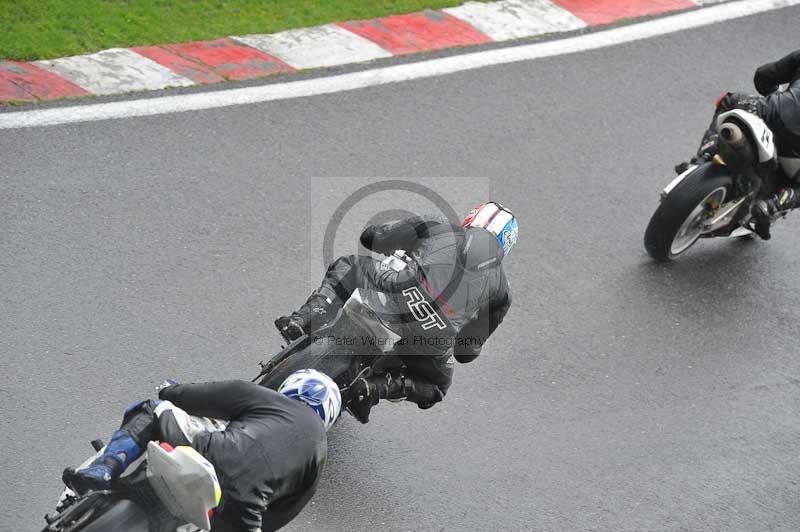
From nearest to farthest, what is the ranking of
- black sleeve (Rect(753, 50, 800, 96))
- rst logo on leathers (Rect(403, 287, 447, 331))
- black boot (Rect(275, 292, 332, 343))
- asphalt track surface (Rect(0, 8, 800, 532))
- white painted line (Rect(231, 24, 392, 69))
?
rst logo on leathers (Rect(403, 287, 447, 331)) < black boot (Rect(275, 292, 332, 343)) < asphalt track surface (Rect(0, 8, 800, 532)) < black sleeve (Rect(753, 50, 800, 96)) < white painted line (Rect(231, 24, 392, 69))

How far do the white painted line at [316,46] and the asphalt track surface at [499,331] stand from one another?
0.48m

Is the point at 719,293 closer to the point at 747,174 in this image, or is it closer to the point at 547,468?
the point at 747,174

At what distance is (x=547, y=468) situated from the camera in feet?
17.8

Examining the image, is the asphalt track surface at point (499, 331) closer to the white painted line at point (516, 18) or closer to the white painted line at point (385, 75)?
the white painted line at point (385, 75)

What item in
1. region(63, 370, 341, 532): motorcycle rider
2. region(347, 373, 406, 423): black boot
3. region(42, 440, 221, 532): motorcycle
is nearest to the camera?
region(42, 440, 221, 532): motorcycle

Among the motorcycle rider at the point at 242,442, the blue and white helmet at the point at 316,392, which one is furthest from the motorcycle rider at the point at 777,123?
the motorcycle rider at the point at 242,442

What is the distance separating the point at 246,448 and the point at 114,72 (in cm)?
451

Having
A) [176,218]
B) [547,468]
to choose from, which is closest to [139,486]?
[547,468]

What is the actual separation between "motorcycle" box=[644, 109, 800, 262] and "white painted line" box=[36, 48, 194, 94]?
11.8 ft

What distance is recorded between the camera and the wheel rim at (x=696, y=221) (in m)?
6.75

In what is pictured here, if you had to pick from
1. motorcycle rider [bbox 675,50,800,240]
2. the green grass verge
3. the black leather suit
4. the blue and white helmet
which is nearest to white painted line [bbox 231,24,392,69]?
the green grass verge

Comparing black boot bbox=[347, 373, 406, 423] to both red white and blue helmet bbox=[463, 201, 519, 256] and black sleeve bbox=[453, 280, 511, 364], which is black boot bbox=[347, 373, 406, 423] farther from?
red white and blue helmet bbox=[463, 201, 519, 256]

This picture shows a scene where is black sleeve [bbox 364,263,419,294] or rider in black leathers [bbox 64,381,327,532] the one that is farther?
black sleeve [bbox 364,263,419,294]

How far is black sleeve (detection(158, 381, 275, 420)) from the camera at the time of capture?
415 centimetres
